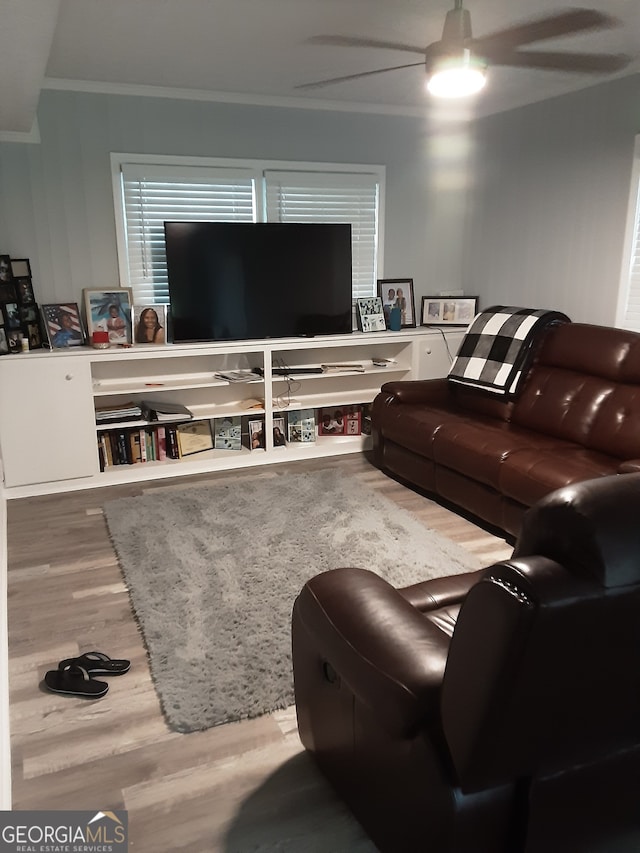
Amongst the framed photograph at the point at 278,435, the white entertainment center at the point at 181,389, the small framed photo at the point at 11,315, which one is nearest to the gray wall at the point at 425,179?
the small framed photo at the point at 11,315

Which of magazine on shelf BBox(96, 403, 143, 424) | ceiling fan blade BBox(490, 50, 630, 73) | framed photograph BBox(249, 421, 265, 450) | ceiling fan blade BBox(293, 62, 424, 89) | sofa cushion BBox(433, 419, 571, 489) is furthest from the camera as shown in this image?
framed photograph BBox(249, 421, 265, 450)

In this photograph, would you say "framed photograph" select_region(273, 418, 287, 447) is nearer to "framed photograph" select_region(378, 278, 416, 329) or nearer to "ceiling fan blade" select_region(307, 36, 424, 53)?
"framed photograph" select_region(378, 278, 416, 329)

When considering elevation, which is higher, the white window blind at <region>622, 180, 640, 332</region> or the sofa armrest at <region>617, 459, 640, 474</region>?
the white window blind at <region>622, 180, 640, 332</region>

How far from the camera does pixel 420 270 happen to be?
541cm

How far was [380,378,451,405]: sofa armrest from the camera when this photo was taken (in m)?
4.38

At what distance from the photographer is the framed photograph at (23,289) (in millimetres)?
4105

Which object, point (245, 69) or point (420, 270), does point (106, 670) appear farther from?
point (420, 270)

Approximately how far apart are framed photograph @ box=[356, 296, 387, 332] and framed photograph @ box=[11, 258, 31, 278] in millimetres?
2273

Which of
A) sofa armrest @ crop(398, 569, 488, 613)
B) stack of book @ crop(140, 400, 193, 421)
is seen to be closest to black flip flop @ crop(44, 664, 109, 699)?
sofa armrest @ crop(398, 569, 488, 613)

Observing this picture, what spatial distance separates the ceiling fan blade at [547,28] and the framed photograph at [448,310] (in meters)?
2.09

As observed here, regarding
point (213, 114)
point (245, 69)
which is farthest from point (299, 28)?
point (213, 114)

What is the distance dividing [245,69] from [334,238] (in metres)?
1.27

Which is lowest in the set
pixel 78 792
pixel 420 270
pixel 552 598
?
pixel 78 792

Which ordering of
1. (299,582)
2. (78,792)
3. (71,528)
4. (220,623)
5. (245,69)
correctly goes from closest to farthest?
(78,792)
(220,623)
(299,582)
(71,528)
(245,69)
